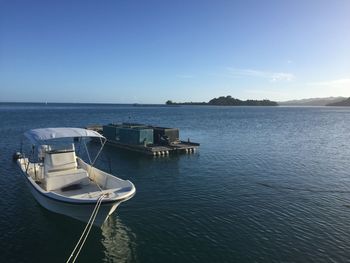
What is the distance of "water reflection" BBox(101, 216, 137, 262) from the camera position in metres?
13.1

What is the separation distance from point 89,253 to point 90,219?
60.9 inches

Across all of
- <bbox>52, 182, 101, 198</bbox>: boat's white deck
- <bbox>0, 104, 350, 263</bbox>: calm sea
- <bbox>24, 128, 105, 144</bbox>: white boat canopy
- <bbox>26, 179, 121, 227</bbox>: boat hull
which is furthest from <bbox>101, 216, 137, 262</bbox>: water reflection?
<bbox>24, 128, 105, 144</bbox>: white boat canopy

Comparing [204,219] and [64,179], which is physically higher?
[64,179]

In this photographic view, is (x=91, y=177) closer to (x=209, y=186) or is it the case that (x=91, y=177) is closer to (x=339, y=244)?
(x=209, y=186)

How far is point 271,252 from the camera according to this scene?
44.2 ft

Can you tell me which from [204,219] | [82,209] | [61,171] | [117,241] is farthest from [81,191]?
[204,219]

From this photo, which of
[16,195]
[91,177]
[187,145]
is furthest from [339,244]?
[187,145]

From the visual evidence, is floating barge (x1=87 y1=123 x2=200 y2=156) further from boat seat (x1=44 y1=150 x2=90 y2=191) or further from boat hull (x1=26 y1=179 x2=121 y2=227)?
boat hull (x1=26 y1=179 x2=121 y2=227)

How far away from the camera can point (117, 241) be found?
14.5 meters

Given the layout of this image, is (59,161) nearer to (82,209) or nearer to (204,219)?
(82,209)

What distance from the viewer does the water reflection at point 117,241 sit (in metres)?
13.1

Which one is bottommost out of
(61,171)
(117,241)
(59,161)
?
(117,241)

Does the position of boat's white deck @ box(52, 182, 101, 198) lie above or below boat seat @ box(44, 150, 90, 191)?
below

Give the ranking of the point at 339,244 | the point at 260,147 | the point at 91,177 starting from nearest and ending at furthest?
1. the point at 339,244
2. the point at 91,177
3. the point at 260,147
